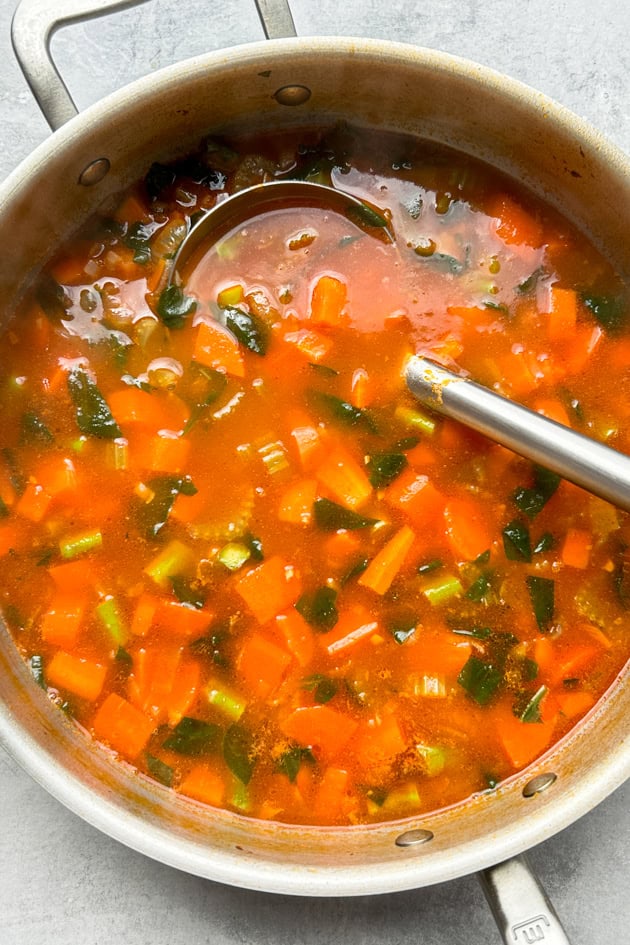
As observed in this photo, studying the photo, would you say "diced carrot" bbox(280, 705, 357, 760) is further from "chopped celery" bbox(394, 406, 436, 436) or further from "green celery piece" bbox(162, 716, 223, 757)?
"chopped celery" bbox(394, 406, 436, 436)

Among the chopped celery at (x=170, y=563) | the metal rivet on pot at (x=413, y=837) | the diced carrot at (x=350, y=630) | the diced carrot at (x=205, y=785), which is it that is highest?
the chopped celery at (x=170, y=563)

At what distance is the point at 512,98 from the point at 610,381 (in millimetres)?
926

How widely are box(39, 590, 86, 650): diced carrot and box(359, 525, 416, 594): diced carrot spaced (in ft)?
2.89

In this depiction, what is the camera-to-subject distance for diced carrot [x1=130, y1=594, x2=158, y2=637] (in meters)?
2.56

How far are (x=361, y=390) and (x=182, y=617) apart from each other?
2.95ft

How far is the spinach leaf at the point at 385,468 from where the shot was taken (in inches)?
102

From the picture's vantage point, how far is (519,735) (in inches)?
103

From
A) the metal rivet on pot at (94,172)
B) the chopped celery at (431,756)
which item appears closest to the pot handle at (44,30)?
the metal rivet on pot at (94,172)

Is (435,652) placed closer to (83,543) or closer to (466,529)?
(466,529)

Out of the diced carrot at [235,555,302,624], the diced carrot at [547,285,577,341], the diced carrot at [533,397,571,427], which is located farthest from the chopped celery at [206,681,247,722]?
the diced carrot at [547,285,577,341]

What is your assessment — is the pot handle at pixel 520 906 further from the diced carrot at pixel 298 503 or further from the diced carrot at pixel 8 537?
the diced carrot at pixel 8 537

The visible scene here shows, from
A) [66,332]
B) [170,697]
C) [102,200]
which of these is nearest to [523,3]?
[102,200]

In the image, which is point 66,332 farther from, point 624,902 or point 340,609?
point 624,902

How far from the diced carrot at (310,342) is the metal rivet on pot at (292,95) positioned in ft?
2.38
